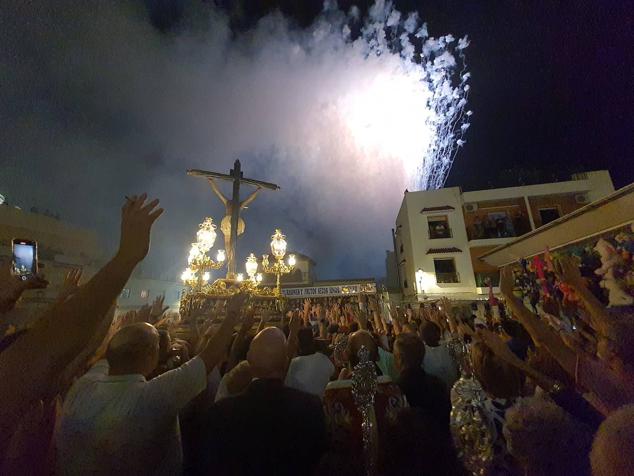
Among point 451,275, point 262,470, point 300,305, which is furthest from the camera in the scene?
point 451,275

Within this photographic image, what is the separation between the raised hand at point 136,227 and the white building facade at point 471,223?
1915 centimetres

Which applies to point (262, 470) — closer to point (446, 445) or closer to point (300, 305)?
point (446, 445)

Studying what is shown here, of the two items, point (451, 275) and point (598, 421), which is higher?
point (451, 275)

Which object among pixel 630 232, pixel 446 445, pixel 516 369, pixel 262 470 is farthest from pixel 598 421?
pixel 630 232

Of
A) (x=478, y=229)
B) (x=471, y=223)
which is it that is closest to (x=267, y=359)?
(x=478, y=229)

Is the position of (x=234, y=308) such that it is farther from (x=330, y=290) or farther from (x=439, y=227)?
(x=439, y=227)

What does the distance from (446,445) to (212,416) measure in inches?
59.9

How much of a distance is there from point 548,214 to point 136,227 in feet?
81.2

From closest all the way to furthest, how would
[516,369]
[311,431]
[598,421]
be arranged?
[311,431], [598,421], [516,369]

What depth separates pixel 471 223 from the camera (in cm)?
1980

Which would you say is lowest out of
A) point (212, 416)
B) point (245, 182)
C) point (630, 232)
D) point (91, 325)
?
point (212, 416)

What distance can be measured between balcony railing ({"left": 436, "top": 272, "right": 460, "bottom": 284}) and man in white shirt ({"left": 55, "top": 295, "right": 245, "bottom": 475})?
19596mm

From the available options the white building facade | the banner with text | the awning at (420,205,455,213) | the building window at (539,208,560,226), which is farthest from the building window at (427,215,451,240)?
the banner with text

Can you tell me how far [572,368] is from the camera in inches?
70.9
